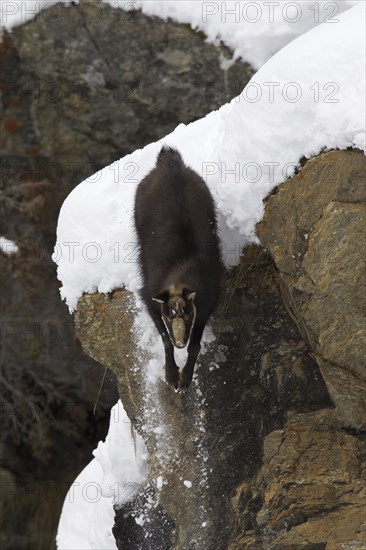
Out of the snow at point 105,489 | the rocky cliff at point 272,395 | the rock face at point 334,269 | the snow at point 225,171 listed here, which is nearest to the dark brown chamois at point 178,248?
the snow at point 225,171

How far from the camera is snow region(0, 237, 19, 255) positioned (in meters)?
11.6

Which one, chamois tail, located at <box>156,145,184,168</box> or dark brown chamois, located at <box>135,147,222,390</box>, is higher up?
chamois tail, located at <box>156,145,184,168</box>

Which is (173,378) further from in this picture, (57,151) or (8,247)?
(57,151)

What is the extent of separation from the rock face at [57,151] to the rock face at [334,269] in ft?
20.3

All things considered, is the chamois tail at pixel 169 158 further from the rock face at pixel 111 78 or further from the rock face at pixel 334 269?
the rock face at pixel 111 78

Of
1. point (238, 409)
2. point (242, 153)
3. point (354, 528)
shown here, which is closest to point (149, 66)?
point (242, 153)

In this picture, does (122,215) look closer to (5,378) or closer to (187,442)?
(187,442)

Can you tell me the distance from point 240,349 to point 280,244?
3.45 feet

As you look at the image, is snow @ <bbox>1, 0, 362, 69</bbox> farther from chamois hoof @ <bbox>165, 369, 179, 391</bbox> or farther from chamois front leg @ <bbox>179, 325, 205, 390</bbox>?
chamois hoof @ <bbox>165, 369, 179, 391</bbox>

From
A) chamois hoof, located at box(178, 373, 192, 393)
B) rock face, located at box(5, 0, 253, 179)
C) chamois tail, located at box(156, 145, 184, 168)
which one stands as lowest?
chamois hoof, located at box(178, 373, 192, 393)

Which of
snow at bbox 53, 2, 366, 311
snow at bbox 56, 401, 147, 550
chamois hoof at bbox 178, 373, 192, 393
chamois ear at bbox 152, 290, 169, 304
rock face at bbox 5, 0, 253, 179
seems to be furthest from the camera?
rock face at bbox 5, 0, 253, 179

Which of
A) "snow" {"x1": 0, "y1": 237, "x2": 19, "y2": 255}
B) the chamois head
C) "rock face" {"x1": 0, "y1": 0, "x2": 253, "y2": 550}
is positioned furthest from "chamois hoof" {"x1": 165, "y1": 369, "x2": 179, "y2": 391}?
"snow" {"x1": 0, "y1": 237, "x2": 19, "y2": 255}

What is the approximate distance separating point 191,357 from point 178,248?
0.83 m

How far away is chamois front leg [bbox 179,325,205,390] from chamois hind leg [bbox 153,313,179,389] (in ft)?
0.18
